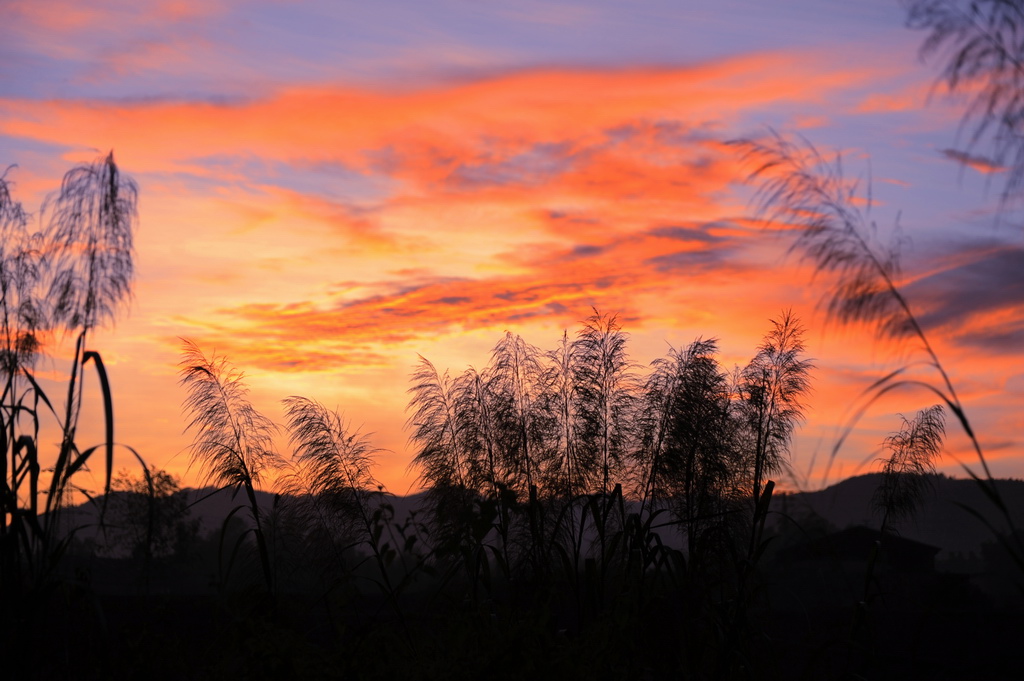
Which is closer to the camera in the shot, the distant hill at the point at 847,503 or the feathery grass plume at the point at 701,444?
the distant hill at the point at 847,503

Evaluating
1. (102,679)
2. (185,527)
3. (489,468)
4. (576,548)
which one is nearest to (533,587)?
(576,548)

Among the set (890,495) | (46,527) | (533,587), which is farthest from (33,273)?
(890,495)

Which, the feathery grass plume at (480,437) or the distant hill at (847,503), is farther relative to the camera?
the feathery grass plume at (480,437)

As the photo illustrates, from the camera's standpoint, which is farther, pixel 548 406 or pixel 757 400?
pixel 548 406

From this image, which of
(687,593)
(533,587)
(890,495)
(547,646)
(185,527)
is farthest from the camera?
(185,527)

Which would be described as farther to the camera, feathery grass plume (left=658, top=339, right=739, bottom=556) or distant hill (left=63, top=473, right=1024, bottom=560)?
feathery grass plume (left=658, top=339, right=739, bottom=556)

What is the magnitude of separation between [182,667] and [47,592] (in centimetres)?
251

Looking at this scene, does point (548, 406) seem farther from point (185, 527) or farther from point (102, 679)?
point (185, 527)

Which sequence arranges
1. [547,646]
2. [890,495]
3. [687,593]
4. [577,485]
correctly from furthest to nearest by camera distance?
[577,485] < [890,495] < [687,593] < [547,646]

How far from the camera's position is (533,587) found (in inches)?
Answer: 178

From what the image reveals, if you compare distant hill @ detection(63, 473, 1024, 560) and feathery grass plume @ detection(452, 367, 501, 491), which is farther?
feathery grass plume @ detection(452, 367, 501, 491)

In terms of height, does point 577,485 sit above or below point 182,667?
above

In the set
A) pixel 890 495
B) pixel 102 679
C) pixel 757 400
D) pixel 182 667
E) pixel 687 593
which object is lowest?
pixel 182 667

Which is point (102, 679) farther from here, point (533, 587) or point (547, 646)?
point (533, 587)
